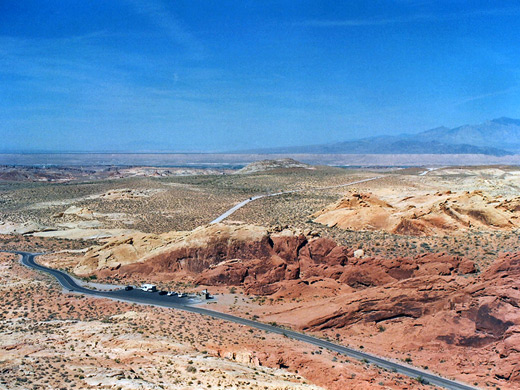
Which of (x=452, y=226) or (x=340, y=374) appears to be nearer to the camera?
(x=340, y=374)

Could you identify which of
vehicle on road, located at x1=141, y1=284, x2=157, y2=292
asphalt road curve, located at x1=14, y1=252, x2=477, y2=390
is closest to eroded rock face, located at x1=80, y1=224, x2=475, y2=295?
vehicle on road, located at x1=141, y1=284, x2=157, y2=292

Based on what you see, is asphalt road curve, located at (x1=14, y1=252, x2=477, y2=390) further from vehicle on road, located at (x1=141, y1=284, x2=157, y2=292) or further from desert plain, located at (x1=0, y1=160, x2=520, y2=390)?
desert plain, located at (x1=0, y1=160, x2=520, y2=390)

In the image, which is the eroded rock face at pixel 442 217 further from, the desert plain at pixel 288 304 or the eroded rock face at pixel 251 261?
the eroded rock face at pixel 251 261

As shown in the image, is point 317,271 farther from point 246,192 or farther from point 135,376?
point 246,192

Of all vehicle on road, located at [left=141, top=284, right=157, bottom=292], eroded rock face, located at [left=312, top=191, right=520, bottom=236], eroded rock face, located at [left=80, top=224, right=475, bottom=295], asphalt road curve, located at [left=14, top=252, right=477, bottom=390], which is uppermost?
eroded rock face, located at [left=312, top=191, right=520, bottom=236]

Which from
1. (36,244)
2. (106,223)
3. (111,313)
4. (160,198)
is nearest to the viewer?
(111,313)

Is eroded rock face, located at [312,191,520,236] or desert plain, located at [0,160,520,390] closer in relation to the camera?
desert plain, located at [0,160,520,390]

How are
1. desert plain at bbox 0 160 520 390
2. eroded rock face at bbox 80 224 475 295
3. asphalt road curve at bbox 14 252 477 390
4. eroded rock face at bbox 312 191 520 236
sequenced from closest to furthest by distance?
1. desert plain at bbox 0 160 520 390
2. asphalt road curve at bbox 14 252 477 390
3. eroded rock face at bbox 80 224 475 295
4. eroded rock face at bbox 312 191 520 236

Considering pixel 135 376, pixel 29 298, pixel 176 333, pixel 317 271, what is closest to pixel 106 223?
pixel 29 298
